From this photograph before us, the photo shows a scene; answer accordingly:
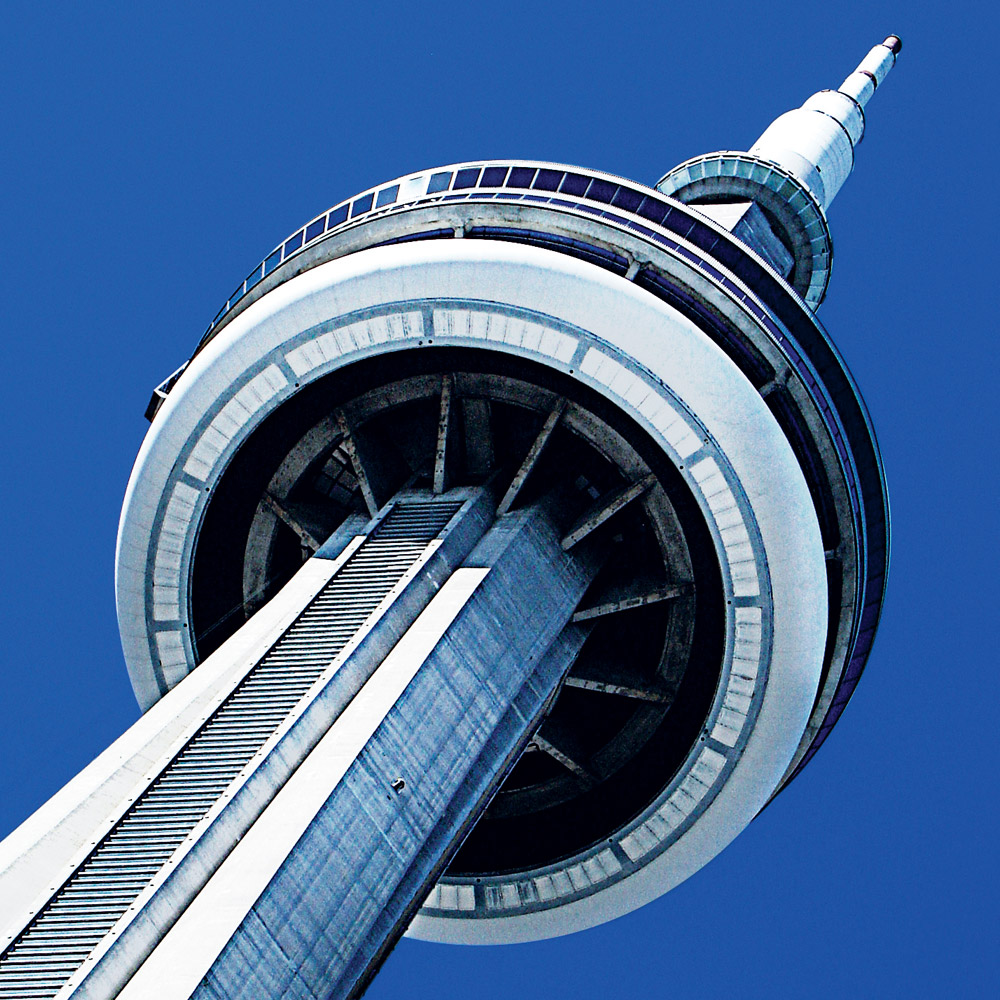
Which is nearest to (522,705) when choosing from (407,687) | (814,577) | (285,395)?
(407,687)

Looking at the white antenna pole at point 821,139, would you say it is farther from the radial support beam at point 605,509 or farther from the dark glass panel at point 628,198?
the radial support beam at point 605,509

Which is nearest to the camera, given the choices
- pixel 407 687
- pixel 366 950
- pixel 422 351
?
pixel 366 950

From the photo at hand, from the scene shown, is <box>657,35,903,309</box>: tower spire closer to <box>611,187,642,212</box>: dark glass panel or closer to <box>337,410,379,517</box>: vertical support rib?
<box>611,187,642,212</box>: dark glass panel

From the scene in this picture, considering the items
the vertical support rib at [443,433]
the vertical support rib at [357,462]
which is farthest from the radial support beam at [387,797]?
the vertical support rib at [357,462]

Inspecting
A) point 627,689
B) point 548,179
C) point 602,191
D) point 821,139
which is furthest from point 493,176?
point 821,139

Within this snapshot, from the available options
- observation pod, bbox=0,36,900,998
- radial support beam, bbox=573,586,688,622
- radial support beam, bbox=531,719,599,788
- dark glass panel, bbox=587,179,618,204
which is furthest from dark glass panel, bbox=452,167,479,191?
radial support beam, bbox=531,719,599,788

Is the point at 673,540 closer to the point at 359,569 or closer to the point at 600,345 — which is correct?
the point at 600,345
